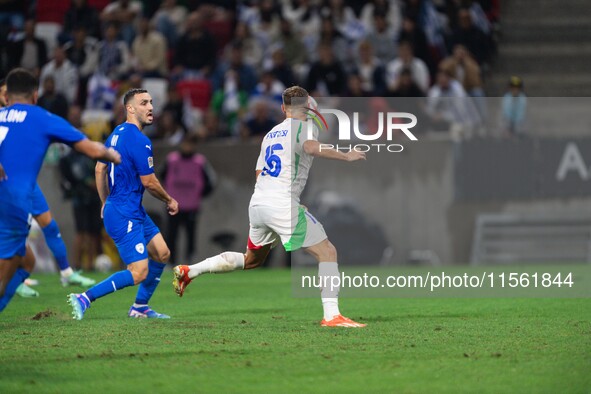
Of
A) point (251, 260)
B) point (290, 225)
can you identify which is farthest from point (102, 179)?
point (290, 225)

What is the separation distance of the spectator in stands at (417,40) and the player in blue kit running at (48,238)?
8.69 metres

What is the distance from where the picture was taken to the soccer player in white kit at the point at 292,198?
11.1 metres

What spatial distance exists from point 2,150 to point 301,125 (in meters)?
3.08

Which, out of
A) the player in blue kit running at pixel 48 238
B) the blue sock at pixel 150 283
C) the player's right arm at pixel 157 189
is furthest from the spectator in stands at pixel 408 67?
the player's right arm at pixel 157 189

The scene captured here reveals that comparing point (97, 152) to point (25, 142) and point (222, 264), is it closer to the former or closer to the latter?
point (25, 142)

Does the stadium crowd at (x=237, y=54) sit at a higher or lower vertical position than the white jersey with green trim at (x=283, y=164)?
higher

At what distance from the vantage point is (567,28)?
24.1 metres

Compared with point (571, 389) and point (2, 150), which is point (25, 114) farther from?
point (571, 389)

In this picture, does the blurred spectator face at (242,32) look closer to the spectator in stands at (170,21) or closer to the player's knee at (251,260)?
the spectator in stands at (170,21)

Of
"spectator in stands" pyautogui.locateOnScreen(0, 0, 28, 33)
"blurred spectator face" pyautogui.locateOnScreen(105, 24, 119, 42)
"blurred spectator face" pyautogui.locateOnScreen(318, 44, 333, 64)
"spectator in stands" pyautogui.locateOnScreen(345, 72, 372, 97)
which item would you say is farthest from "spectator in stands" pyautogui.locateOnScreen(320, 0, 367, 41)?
"spectator in stands" pyautogui.locateOnScreen(0, 0, 28, 33)

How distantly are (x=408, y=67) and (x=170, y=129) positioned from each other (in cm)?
439

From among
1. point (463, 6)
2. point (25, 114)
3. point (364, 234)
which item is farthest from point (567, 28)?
point (25, 114)

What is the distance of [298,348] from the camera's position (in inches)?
379

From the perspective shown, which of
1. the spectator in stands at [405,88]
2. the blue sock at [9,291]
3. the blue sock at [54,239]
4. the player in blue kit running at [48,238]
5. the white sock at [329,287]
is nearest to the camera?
the blue sock at [9,291]
